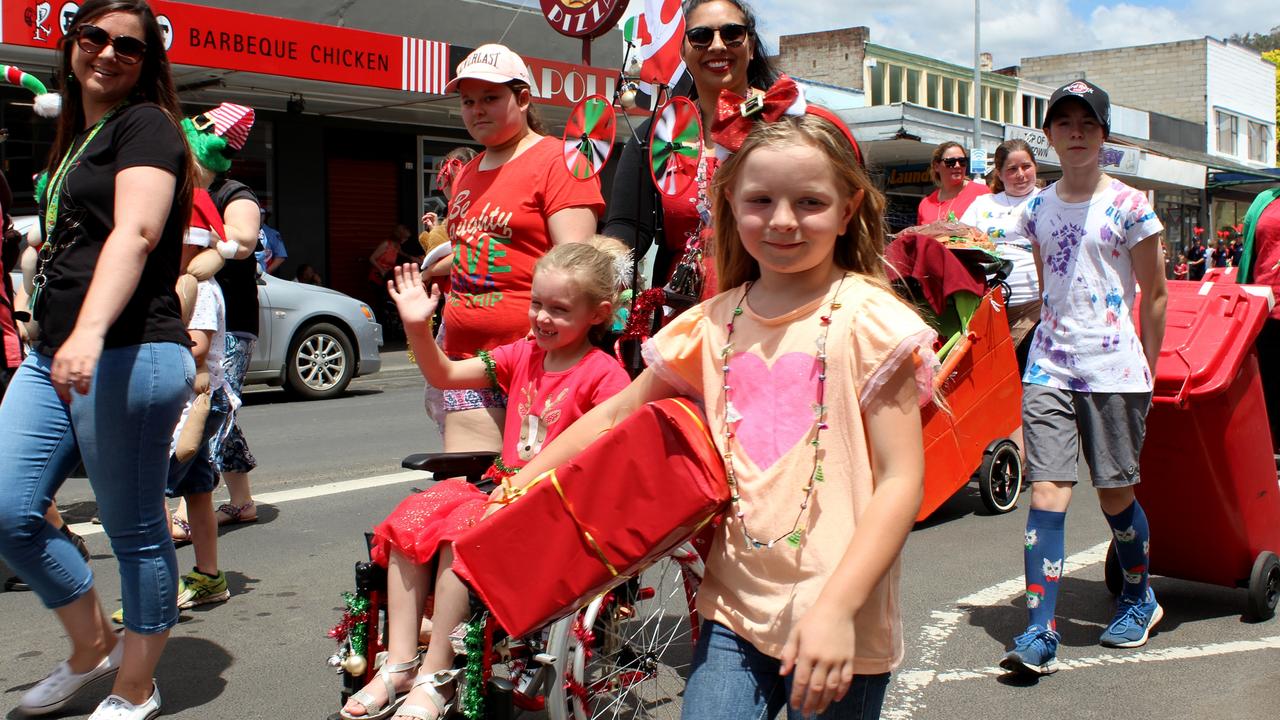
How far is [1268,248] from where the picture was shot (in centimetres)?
681

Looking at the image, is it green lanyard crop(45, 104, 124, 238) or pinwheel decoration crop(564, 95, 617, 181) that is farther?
pinwheel decoration crop(564, 95, 617, 181)

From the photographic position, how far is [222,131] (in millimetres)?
5195

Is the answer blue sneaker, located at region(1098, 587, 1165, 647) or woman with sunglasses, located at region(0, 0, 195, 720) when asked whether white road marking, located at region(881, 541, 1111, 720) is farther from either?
woman with sunglasses, located at region(0, 0, 195, 720)

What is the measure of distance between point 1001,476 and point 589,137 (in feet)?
13.4

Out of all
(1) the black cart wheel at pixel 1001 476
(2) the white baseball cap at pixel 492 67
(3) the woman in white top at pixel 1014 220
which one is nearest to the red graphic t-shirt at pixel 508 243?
(2) the white baseball cap at pixel 492 67

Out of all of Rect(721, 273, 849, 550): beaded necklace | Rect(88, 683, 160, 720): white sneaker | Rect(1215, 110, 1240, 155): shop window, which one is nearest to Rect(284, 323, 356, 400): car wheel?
Rect(88, 683, 160, 720): white sneaker

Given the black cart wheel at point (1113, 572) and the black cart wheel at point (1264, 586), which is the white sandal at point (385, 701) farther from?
the black cart wheel at point (1264, 586)

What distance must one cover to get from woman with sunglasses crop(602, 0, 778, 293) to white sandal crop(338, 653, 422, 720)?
54.8 inches

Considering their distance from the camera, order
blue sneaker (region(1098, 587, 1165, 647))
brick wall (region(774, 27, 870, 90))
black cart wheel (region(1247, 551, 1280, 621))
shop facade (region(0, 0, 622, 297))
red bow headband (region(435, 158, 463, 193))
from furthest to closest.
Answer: brick wall (region(774, 27, 870, 90))
shop facade (region(0, 0, 622, 297))
red bow headband (region(435, 158, 463, 193))
black cart wheel (region(1247, 551, 1280, 621))
blue sneaker (region(1098, 587, 1165, 647))

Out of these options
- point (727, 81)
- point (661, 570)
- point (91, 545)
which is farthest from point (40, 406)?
point (91, 545)

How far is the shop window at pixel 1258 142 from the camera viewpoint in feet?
192

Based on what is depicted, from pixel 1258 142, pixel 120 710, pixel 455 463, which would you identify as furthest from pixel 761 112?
pixel 1258 142

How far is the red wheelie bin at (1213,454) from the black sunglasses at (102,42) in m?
3.70

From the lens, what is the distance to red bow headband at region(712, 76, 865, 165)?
2547 millimetres
